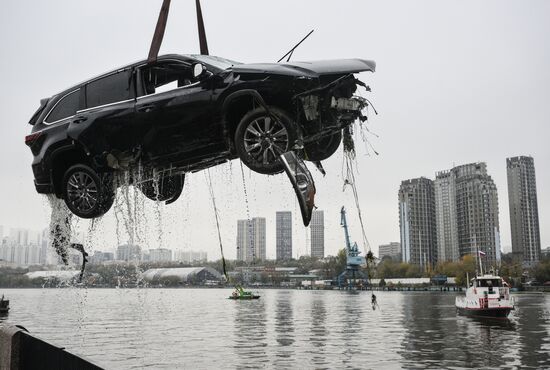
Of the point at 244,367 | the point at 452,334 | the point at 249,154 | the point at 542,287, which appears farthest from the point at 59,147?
the point at 542,287

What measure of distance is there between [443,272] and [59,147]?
166066mm

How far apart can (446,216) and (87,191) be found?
156464 mm

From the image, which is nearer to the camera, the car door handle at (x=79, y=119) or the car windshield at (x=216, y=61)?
the car windshield at (x=216, y=61)

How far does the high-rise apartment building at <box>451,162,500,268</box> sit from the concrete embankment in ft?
400

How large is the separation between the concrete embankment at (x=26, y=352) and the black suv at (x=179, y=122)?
1.86 meters

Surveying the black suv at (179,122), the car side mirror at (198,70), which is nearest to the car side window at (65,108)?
the black suv at (179,122)

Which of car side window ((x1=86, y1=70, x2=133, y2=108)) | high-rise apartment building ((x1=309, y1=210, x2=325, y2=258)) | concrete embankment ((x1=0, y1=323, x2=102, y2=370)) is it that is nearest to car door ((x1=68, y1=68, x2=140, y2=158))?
car side window ((x1=86, y1=70, x2=133, y2=108))

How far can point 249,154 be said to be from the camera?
5.01 metres

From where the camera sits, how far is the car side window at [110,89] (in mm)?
6008

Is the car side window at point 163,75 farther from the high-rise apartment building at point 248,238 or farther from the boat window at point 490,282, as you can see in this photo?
the boat window at point 490,282

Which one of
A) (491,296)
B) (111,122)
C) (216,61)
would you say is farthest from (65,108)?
(491,296)

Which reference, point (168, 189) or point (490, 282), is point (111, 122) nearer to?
point (168, 189)

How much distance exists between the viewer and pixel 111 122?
5.89 metres

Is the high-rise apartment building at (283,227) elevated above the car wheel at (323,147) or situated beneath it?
situated beneath
